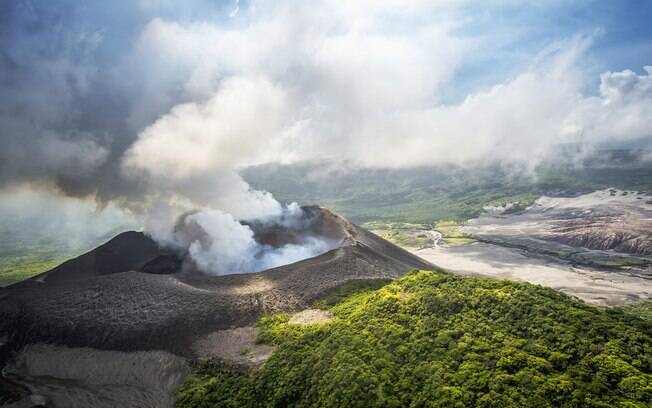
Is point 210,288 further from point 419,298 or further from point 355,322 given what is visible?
point 419,298

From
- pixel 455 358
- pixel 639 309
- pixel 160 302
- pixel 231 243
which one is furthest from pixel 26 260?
→ pixel 639 309

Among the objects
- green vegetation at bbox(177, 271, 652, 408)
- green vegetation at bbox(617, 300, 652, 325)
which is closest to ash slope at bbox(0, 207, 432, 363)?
green vegetation at bbox(177, 271, 652, 408)

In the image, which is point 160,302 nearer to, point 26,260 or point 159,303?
point 159,303

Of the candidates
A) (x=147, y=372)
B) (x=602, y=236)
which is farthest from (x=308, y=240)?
(x=602, y=236)

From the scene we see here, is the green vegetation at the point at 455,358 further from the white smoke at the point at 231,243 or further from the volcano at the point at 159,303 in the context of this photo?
the white smoke at the point at 231,243

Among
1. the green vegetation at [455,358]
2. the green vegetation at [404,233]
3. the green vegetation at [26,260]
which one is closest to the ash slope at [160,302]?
the green vegetation at [455,358]

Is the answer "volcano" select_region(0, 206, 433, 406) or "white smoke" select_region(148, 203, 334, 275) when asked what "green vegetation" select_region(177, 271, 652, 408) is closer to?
"volcano" select_region(0, 206, 433, 406)
